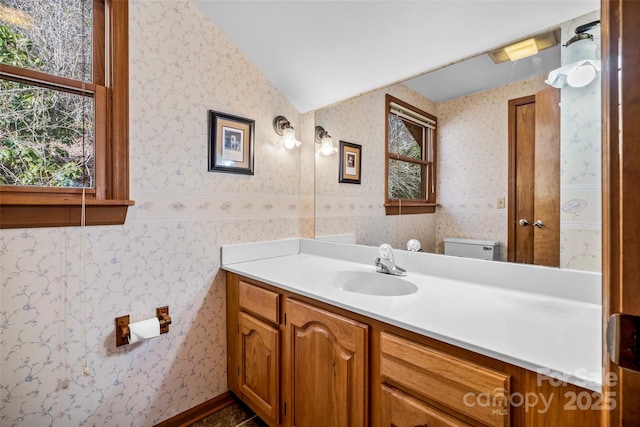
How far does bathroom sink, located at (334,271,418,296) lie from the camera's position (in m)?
1.40

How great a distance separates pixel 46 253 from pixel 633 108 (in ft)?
5.63

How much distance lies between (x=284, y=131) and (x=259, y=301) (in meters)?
1.12

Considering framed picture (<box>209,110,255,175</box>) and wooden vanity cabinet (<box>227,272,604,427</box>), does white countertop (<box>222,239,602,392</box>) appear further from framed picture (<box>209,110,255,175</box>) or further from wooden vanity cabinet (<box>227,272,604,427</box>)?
framed picture (<box>209,110,255,175</box>)

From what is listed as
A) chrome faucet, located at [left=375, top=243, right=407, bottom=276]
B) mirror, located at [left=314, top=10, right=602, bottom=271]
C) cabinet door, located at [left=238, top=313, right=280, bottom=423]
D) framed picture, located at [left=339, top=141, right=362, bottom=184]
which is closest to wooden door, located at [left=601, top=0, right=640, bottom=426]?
mirror, located at [left=314, top=10, right=602, bottom=271]

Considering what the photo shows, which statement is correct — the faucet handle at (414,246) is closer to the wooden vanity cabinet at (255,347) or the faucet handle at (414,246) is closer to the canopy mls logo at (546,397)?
the wooden vanity cabinet at (255,347)

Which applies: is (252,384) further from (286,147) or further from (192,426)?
(286,147)

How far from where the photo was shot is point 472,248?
4.40 feet

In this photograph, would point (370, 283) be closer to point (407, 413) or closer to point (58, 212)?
point (407, 413)

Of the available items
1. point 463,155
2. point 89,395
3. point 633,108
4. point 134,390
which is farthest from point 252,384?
point 633,108

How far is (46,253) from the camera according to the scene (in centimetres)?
118

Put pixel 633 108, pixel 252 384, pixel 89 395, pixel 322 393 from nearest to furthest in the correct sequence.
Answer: pixel 633 108 → pixel 322 393 → pixel 89 395 → pixel 252 384

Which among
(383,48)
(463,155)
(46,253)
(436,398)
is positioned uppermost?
(383,48)

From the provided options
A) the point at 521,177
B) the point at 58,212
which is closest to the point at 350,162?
the point at 521,177

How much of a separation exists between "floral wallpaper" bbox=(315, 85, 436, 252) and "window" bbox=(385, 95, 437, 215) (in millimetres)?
40
